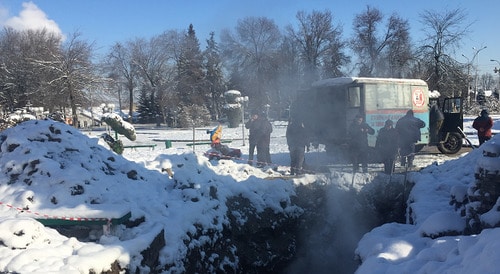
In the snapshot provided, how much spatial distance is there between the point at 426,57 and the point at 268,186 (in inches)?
1110

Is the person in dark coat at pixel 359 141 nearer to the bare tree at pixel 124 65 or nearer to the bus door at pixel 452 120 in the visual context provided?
the bus door at pixel 452 120

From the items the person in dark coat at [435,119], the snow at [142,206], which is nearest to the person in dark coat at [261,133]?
the snow at [142,206]

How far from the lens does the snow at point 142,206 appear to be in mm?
3967

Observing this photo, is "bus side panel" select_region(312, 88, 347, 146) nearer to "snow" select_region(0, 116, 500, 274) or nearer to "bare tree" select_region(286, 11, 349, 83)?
"snow" select_region(0, 116, 500, 274)

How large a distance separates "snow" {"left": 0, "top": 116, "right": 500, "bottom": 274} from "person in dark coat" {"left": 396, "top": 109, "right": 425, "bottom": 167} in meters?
0.95

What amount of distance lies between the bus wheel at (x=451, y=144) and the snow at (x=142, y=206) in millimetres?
5046

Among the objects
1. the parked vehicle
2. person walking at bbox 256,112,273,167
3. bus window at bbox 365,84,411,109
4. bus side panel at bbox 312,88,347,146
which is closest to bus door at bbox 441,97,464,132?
the parked vehicle

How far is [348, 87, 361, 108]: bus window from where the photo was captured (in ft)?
37.4

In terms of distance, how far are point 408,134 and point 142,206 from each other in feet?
21.0

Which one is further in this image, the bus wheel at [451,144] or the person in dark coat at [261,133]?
the bus wheel at [451,144]

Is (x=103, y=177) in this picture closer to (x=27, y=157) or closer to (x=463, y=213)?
(x=27, y=157)

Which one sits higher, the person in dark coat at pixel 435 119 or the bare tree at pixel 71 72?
the bare tree at pixel 71 72

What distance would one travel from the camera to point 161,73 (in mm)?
48438

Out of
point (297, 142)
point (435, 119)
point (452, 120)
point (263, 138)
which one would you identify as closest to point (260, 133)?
point (263, 138)
